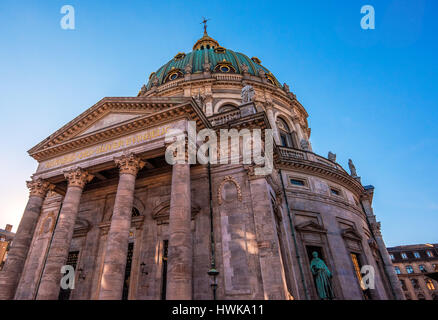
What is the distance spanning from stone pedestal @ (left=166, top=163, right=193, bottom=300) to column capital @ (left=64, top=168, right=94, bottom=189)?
6717 mm

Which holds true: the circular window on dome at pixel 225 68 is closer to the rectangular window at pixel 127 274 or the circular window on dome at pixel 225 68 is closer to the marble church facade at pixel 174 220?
the marble church facade at pixel 174 220

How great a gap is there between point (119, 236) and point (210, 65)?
24.6 meters

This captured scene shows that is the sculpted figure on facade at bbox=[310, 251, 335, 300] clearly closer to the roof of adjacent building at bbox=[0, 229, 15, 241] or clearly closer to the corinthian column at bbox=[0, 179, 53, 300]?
the corinthian column at bbox=[0, 179, 53, 300]

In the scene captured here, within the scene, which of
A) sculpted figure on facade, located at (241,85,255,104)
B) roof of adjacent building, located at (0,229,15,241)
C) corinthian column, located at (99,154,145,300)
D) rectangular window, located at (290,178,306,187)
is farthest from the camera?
roof of adjacent building, located at (0,229,15,241)

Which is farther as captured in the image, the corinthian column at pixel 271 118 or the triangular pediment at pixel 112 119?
the corinthian column at pixel 271 118

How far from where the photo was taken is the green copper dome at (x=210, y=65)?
30.7m

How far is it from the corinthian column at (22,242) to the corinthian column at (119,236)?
21.2 ft

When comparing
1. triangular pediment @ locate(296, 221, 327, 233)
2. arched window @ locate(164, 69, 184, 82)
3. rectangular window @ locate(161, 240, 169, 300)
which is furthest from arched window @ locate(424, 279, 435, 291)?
arched window @ locate(164, 69, 184, 82)

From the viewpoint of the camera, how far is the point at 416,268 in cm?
5250

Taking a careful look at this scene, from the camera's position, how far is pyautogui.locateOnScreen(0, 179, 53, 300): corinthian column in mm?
13633

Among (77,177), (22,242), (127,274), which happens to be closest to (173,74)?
(77,177)

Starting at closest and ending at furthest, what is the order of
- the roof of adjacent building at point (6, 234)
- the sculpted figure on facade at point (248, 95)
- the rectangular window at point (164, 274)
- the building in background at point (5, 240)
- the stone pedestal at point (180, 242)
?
the stone pedestal at point (180, 242), the rectangular window at point (164, 274), the sculpted figure on facade at point (248, 95), the building in background at point (5, 240), the roof of adjacent building at point (6, 234)

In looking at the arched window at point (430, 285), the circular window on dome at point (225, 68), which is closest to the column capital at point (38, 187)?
the circular window on dome at point (225, 68)
